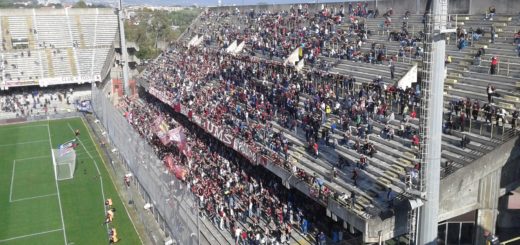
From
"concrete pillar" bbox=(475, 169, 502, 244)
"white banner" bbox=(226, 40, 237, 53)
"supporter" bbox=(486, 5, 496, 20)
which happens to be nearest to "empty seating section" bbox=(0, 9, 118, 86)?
"white banner" bbox=(226, 40, 237, 53)

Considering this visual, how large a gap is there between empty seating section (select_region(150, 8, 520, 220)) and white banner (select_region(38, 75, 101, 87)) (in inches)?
1358

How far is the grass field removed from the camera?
77.5 feet

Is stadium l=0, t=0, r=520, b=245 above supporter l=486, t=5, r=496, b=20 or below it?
below

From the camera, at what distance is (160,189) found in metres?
20.0

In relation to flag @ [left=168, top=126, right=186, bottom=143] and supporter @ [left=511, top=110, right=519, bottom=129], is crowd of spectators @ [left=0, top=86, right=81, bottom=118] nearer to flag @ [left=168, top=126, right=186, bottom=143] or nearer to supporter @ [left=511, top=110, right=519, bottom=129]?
flag @ [left=168, top=126, right=186, bottom=143]

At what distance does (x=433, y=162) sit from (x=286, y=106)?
14.9m

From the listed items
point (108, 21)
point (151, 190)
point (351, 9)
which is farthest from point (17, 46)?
point (151, 190)

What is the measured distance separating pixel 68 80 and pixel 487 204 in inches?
1888

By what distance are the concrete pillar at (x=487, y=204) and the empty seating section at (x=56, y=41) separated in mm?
48616

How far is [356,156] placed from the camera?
22.2m

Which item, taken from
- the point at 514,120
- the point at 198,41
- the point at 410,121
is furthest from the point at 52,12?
the point at 514,120

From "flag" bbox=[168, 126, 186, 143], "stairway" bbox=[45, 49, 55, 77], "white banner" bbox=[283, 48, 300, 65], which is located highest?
"white banner" bbox=[283, 48, 300, 65]

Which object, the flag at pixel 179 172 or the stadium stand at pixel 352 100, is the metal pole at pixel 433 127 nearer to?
the stadium stand at pixel 352 100

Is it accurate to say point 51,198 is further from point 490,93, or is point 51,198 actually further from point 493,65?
point 493,65
